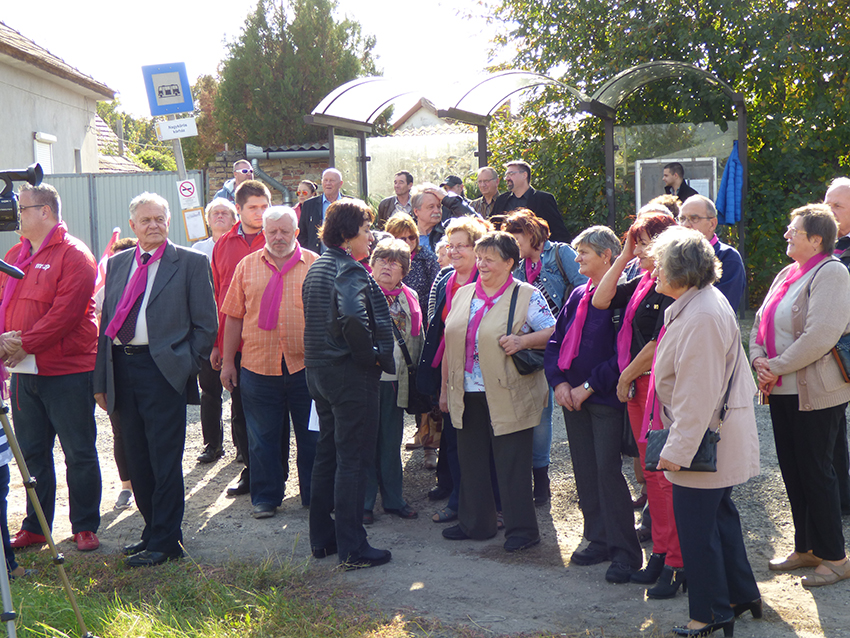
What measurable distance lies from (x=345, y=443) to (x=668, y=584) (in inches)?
71.3

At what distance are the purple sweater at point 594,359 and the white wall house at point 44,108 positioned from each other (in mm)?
14365

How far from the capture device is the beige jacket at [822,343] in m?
4.10

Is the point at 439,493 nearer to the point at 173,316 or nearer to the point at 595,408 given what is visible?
the point at 595,408

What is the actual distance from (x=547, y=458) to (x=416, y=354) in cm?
114

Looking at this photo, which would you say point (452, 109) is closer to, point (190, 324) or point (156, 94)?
point (156, 94)

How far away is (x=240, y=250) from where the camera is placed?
6.29 m

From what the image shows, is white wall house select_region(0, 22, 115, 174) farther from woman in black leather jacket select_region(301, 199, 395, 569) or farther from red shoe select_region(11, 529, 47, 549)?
woman in black leather jacket select_region(301, 199, 395, 569)

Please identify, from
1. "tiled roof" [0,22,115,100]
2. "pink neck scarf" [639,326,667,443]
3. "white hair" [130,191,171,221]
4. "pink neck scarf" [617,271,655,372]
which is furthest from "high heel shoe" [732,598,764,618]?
"tiled roof" [0,22,115,100]

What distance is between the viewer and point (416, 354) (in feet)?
18.7

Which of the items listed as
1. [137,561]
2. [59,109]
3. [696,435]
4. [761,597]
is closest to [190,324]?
[137,561]

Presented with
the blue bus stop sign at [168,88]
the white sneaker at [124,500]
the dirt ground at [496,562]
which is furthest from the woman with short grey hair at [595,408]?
the blue bus stop sign at [168,88]

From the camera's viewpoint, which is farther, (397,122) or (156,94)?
(397,122)

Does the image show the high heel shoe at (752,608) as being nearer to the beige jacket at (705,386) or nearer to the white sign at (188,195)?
the beige jacket at (705,386)

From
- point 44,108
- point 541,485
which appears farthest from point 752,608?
point 44,108
